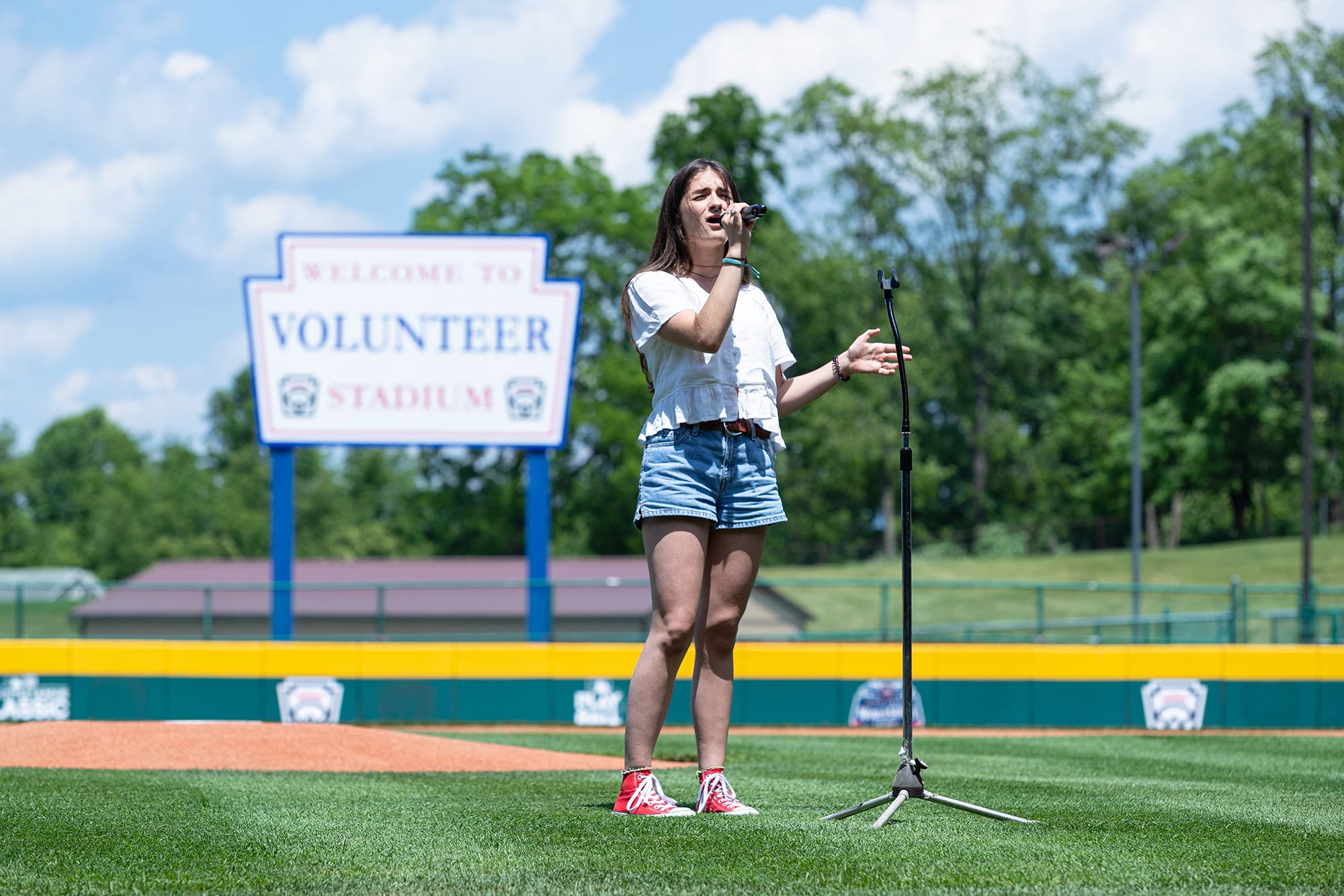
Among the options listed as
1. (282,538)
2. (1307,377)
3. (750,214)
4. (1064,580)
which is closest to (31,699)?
(282,538)

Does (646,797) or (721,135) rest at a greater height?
(721,135)

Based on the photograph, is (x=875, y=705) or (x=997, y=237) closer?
(x=875, y=705)

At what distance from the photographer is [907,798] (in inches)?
163

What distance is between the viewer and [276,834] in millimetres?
3760

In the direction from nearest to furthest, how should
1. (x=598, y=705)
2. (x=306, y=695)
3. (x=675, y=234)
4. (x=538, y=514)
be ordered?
(x=675, y=234) < (x=598, y=705) < (x=306, y=695) < (x=538, y=514)

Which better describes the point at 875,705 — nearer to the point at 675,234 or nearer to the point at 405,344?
the point at 405,344

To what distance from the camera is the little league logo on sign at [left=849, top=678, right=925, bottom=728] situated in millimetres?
15500

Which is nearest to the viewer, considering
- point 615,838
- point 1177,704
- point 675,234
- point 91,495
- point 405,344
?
point 615,838

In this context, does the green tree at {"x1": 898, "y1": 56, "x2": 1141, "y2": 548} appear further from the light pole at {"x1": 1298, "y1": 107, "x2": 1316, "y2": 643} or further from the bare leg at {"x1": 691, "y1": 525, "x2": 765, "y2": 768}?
the bare leg at {"x1": 691, "y1": 525, "x2": 765, "y2": 768}

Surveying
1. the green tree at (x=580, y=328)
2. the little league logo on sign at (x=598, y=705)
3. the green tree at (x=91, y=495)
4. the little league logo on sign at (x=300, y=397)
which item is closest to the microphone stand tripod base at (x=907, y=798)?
the little league logo on sign at (x=598, y=705)

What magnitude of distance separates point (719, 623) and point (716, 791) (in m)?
0.51

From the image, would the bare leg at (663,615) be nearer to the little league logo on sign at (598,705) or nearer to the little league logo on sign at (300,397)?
the little league logo on sign at (598,705)

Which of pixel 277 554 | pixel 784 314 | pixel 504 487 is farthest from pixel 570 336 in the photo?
pixel 784 314

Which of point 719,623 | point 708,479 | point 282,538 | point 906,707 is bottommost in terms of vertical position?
point 282,538
